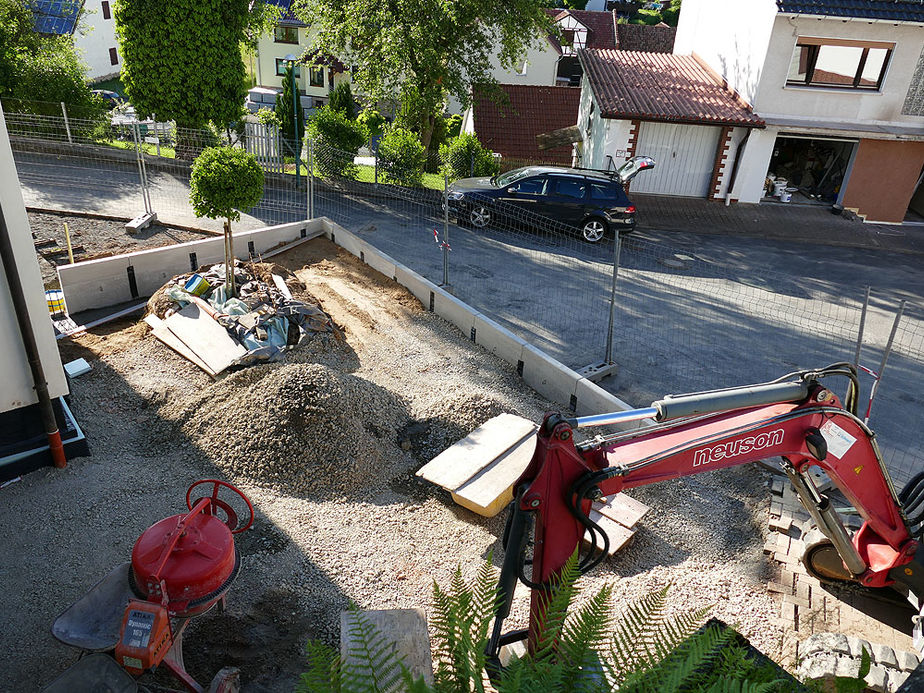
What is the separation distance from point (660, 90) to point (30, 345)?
19248 millimetres

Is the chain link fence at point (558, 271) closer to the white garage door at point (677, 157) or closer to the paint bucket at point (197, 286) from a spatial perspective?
the white garage door at point (677, 157)

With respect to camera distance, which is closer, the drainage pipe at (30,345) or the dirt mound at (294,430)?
the drainage pipe at (30,345)

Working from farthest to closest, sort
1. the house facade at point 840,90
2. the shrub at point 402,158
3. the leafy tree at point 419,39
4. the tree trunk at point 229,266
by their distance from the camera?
1. the shrub at point 402,158
2. the house facade at point 840,90
3. the leafy tree at point 419,39
4. the tree trunk at point 229,266

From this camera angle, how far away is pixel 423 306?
1226 cm

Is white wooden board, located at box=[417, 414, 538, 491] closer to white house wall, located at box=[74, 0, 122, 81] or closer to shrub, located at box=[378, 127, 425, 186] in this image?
shrub, located at box=[378, 127, 425, 186]

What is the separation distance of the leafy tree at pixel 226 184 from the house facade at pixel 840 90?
15.1 meters

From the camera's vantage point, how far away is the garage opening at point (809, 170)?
21.3 meters

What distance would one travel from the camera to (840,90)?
1969cm

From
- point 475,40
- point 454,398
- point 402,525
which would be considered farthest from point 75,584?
point 475,40

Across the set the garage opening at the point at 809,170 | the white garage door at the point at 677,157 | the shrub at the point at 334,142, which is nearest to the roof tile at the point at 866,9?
the garage opening at the point at 809,170

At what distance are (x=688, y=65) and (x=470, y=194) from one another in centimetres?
1157

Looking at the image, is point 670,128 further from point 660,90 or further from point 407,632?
point 407,632

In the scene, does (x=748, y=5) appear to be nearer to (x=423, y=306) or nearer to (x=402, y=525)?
(x=423, y=306)

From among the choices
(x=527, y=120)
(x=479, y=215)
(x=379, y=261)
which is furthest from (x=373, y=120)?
(x=379, y=261)
